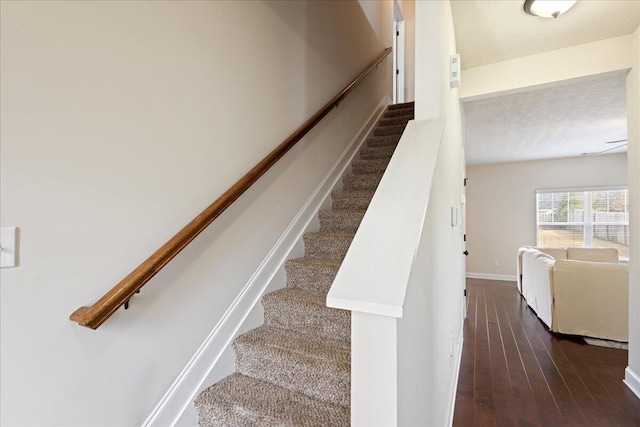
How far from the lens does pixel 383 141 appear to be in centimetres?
334

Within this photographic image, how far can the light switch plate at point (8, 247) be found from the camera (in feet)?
2.92

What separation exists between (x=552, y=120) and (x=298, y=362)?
14.2 feet

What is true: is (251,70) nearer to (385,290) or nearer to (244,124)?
(244,124)

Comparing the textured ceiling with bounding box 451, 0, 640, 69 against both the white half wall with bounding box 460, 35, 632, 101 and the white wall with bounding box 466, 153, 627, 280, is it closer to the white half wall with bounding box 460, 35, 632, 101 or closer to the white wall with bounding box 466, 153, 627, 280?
the white half wall with bounding box 460, 35, 632, 101

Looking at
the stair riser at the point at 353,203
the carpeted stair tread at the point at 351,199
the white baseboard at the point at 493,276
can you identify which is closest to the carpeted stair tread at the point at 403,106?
the carpeted stair tread at the point at 351,199

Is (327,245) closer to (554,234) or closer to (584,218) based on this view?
(554,234)

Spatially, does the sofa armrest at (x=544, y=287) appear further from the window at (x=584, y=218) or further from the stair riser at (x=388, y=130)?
the window at (x=584, y=218)

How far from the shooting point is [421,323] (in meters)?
1.04

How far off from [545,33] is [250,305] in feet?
9.09

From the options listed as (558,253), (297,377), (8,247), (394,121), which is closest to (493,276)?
(558,253)

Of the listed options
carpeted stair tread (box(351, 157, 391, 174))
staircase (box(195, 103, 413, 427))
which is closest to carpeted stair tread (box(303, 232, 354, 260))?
staircase (box(195, 103, 413, 427))

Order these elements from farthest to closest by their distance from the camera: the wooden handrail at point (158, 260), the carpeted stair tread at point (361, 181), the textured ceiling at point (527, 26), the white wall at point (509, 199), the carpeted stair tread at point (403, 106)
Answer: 1. the white wall at point (509, 199)
2. the carpeted stair tread at point (403, 106)
3. the carpeted stair tread at point (361, 181)
4. the textured ceiling at point (527, 26)
5. the wooden handrail at point (158, 260)

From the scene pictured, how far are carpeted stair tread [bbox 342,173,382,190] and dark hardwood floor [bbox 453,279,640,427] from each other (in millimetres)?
1700

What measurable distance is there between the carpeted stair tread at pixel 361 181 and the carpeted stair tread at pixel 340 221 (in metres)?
0.39
